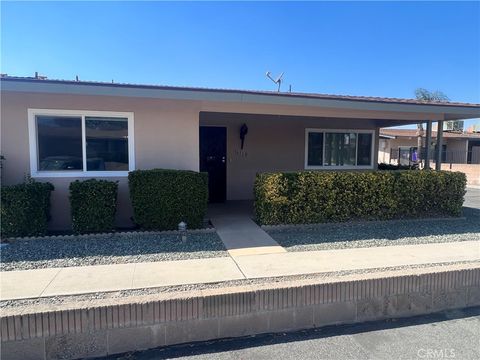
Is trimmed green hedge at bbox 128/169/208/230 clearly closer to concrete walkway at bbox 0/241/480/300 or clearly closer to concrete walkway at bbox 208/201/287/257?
concrete walkway at bbox 208/201/287/257

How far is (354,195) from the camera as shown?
6949mm

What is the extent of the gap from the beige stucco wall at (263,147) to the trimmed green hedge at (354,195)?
328cm

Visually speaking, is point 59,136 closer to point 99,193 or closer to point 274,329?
point 99,193

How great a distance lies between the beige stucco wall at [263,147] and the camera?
10094mm

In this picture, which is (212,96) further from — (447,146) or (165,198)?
(447,146)

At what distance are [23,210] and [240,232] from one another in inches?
144

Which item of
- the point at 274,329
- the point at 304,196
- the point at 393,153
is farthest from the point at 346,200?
the point at 393,153

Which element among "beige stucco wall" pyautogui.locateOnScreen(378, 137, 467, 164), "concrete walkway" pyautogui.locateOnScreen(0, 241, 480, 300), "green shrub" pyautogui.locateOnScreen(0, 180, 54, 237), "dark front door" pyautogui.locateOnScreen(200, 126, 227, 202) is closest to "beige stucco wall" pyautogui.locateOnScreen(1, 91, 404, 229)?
"green shrub" pyautogui.locateOnScreen(0, 180, 54, 237)

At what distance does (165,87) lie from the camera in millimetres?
6008

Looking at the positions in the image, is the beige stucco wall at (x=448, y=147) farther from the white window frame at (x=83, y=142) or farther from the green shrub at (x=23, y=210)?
the green shrub at (x=23, y=210)

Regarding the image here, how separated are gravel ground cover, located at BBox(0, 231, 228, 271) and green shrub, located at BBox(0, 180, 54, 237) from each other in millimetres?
216

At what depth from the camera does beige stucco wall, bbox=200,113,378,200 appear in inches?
397

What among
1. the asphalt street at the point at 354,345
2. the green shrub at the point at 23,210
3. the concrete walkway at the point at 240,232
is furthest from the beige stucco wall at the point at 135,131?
the asphalt street at the point at 354,345

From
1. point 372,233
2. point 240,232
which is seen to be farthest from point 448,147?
point 240,232
